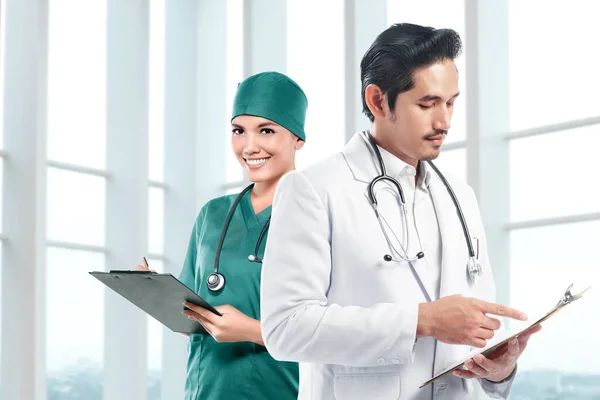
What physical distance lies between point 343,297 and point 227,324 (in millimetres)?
755

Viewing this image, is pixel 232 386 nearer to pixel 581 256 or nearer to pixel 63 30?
pixel 581 256

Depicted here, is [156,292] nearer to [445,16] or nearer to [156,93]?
[445,16]

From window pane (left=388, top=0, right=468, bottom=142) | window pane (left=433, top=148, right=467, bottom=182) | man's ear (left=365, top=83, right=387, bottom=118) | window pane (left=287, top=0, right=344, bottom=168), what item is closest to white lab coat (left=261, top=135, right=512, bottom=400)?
man's ear (left=365, top=83, right=387, bottom=118)

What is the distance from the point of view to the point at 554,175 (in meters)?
5.56

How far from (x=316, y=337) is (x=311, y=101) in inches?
205

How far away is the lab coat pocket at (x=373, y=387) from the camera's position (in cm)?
163

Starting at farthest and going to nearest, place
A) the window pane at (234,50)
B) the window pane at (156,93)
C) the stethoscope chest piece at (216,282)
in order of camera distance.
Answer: the window pane at (234,50), the window pane at (156,93), the stethoscope chest piece at (216,282)

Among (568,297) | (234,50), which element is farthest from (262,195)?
(234,50)

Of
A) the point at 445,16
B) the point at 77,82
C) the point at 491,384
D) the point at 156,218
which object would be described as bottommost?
the point at 491,384

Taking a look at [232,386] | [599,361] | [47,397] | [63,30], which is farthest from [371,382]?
[63,30]

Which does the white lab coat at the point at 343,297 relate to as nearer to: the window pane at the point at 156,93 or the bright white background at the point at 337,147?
the bright white background at the point at 337,147

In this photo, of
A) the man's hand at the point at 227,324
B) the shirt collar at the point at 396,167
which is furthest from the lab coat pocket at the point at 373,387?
the man's hand at the point at 227,324

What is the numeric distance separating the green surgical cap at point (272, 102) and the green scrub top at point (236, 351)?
0.28 m

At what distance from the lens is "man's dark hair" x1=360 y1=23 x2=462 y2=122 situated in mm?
1731
